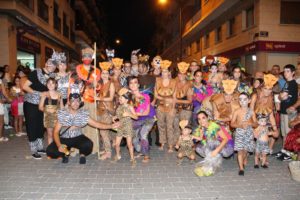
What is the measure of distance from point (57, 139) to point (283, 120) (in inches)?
195

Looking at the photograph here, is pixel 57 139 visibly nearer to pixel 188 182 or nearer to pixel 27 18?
pixel 188 182

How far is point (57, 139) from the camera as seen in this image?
19.5 ft

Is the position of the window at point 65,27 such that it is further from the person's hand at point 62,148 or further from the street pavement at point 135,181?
the person's hand at point 62,148

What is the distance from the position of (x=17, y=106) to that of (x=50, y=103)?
320 cm

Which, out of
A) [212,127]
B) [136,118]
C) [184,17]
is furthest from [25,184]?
[184,17]

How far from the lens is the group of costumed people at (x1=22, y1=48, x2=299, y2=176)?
5.92 meters

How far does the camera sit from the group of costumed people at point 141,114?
19.4 feet

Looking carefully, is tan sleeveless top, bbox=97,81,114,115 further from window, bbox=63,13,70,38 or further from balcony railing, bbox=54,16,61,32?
window, bbox=63,13,70,38

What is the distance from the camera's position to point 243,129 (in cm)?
574

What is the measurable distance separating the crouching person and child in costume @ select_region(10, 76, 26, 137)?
3.60 metres

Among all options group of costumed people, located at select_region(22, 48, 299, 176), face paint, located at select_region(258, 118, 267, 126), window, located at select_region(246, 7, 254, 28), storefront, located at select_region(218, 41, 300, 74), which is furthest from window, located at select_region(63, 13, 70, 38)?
face paint, located at select_region(258, 118, 267, 126)

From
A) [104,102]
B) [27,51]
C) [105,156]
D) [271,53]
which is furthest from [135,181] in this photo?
[27,51]

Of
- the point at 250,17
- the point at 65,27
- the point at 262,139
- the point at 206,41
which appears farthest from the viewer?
the point at 65,27

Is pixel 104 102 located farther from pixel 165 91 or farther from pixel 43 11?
pixel 43 11
